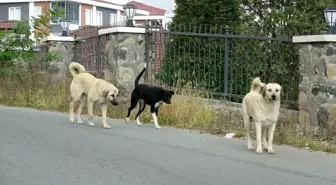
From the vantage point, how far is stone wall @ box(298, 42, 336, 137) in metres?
10.2

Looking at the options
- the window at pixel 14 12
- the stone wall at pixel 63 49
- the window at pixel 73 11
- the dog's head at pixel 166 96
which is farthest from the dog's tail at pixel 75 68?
the window at pixel 14 12

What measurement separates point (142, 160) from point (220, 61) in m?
5.49

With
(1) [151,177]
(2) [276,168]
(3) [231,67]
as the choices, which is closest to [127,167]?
(1) [151,177]

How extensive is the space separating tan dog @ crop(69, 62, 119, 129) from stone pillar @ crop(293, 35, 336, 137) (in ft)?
12.5

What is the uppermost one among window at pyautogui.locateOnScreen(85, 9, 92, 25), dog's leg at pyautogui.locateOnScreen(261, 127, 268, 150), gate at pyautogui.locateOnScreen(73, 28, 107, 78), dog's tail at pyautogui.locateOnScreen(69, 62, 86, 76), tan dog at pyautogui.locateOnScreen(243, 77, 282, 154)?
window at pyautogui.locateOnScreen(85, 9, 92, 25)

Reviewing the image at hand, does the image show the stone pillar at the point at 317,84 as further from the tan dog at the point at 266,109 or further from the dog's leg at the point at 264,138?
the tan dog at the point at 266,109

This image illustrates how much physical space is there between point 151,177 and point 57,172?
127cm

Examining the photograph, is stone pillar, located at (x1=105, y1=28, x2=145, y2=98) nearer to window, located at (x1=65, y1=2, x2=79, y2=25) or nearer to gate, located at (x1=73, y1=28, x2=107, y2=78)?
gate, located at (x1=73, y1=28, x2=107, y2=78)

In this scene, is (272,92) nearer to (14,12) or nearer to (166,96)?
(166,96)

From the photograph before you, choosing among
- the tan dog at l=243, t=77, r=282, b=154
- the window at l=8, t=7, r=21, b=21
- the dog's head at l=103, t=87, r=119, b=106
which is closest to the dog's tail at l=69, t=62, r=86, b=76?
the dog's head at l=103, t=87, r=119, b=106

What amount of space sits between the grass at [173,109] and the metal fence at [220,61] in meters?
0.79

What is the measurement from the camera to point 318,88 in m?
10.5

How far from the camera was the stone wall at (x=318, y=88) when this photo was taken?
10.2 meters

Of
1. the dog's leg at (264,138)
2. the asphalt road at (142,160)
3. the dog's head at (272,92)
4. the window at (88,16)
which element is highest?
the window at (88,16)
